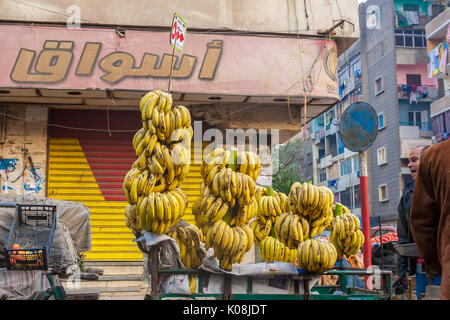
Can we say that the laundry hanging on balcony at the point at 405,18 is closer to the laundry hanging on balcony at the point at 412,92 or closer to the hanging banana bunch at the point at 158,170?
the laundry hanging on balcony at the point at 412,92

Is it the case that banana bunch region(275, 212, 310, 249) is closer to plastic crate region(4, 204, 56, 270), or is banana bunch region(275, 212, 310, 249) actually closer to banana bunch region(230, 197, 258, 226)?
banana bunch region(230, 197, 258, 226)

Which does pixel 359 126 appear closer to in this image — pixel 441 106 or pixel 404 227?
pixel 404 227

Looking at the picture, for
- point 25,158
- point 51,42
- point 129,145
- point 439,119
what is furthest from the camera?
→ point 439,119

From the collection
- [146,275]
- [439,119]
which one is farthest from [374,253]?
[439,119]

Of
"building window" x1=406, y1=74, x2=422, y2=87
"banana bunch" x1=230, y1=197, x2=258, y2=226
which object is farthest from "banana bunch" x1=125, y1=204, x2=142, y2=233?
"building window" x1=406, y1=74, x2=422, y2=87

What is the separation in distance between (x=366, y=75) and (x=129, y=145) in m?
28.2

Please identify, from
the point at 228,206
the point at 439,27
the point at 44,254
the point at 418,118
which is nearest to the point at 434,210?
the point at 228,206

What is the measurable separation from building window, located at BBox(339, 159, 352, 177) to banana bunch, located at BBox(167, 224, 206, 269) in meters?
34.4

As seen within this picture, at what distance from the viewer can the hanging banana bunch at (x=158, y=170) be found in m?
3.49

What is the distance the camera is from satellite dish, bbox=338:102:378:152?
662cm

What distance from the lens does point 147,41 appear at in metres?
8.43

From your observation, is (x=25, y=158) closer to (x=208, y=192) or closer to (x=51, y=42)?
(x=51, y=42)

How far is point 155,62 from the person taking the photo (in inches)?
329

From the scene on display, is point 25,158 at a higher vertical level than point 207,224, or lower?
higher
